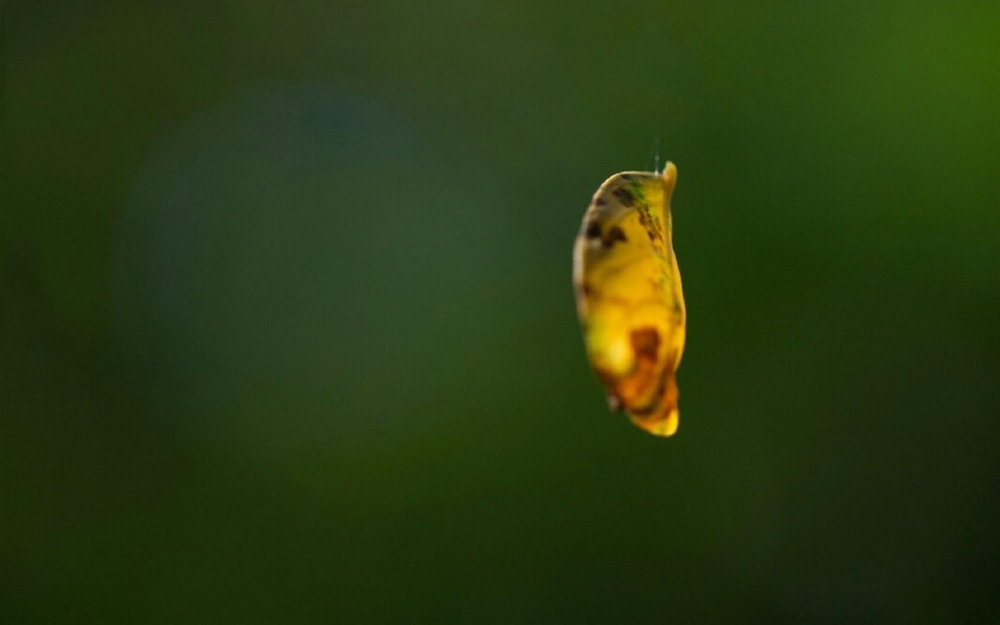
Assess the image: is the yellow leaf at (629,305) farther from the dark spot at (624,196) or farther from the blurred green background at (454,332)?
the blurred green background at (454,332)

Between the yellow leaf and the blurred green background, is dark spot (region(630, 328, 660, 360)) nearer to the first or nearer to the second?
the yellow leaf

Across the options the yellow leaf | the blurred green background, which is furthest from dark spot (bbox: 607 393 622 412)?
the blurred green background

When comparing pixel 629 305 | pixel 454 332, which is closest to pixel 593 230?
pixel 629 305

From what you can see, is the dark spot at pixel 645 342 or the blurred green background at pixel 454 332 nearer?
the dark spot at pixel 645 342

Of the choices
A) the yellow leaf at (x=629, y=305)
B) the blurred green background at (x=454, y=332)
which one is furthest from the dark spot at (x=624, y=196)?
the blurred green background at (x=454, y=332)

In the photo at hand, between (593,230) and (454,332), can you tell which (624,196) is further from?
(454,332)
